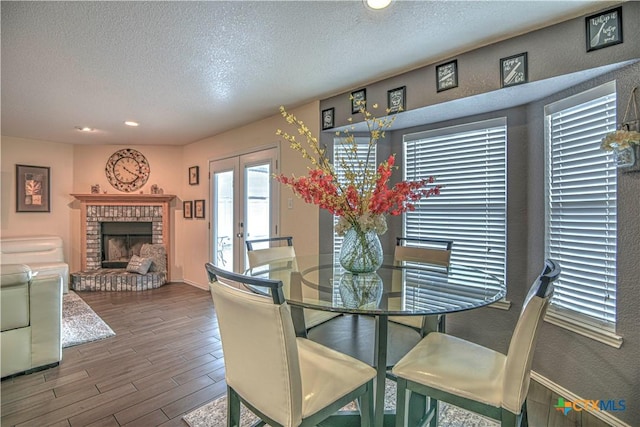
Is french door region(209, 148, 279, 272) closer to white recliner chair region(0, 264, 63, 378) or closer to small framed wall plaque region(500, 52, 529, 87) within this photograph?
white recliner chair region(0, 264, 63, 378)

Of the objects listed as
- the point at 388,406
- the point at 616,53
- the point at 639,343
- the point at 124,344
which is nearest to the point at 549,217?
the point at 639,343

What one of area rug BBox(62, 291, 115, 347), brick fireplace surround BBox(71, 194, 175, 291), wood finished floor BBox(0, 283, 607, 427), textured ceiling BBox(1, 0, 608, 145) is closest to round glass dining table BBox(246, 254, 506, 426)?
wood finished floor BBox(0, 283, 607, 427)

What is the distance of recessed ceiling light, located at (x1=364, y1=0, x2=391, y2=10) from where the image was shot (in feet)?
5.38

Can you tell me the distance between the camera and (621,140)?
5.50 feet

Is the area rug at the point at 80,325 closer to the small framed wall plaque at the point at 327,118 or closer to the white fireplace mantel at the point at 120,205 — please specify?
the white fireplace mantel at the point at 120,205

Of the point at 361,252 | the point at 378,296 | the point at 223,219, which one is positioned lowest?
the point at 378,296

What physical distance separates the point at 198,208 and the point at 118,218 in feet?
4.79

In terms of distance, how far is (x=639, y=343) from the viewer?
170cm

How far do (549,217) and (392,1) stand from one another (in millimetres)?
1824

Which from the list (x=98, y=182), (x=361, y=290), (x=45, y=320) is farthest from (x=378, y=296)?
(x=98, y=182)

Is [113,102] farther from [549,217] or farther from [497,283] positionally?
[549,217]

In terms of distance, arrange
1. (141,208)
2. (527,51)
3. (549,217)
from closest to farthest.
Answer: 1. (527,51)
2. (549,217)
3. (141,208)

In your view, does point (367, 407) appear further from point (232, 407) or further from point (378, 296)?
point (232, 407)

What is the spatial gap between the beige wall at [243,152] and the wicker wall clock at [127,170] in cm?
77
